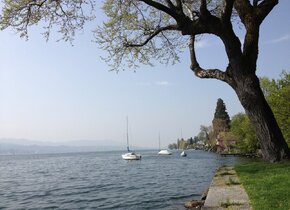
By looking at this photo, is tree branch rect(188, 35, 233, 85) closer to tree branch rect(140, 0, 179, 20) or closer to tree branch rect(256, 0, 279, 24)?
tree branch rect(256, 0, 279, 24)

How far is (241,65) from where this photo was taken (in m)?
11.7

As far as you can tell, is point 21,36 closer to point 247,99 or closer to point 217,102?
point 247,99

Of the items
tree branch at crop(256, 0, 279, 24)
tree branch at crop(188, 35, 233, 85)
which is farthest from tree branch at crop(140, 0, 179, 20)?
tree branch at crop(256, 0, 279, 24)

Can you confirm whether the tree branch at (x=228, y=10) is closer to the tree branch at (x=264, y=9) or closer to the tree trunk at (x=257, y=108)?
the tree branch at (x=264, y=9)

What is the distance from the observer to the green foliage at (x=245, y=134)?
292ft

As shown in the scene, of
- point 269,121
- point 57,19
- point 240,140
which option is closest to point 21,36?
point 57,19

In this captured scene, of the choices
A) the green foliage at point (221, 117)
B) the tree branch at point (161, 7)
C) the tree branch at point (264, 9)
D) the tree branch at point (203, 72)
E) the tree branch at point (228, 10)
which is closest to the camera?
the tree branch at point (228, 10)

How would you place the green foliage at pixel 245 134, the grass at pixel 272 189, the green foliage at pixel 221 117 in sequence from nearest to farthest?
1. the grass at pixel 272 189
2. the green foliage at pixel 245 134
3. the green foliage at pixel 221 117

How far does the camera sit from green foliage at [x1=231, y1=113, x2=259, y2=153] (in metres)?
88.9

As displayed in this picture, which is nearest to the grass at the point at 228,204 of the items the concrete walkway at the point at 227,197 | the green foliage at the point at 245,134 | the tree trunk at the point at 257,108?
the concrete walkway at the point at 227,197

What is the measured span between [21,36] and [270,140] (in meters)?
8.69

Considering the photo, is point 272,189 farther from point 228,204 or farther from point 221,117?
point 221,117

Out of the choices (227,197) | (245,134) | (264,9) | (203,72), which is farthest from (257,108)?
(245,134)

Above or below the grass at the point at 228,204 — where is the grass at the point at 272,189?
above
